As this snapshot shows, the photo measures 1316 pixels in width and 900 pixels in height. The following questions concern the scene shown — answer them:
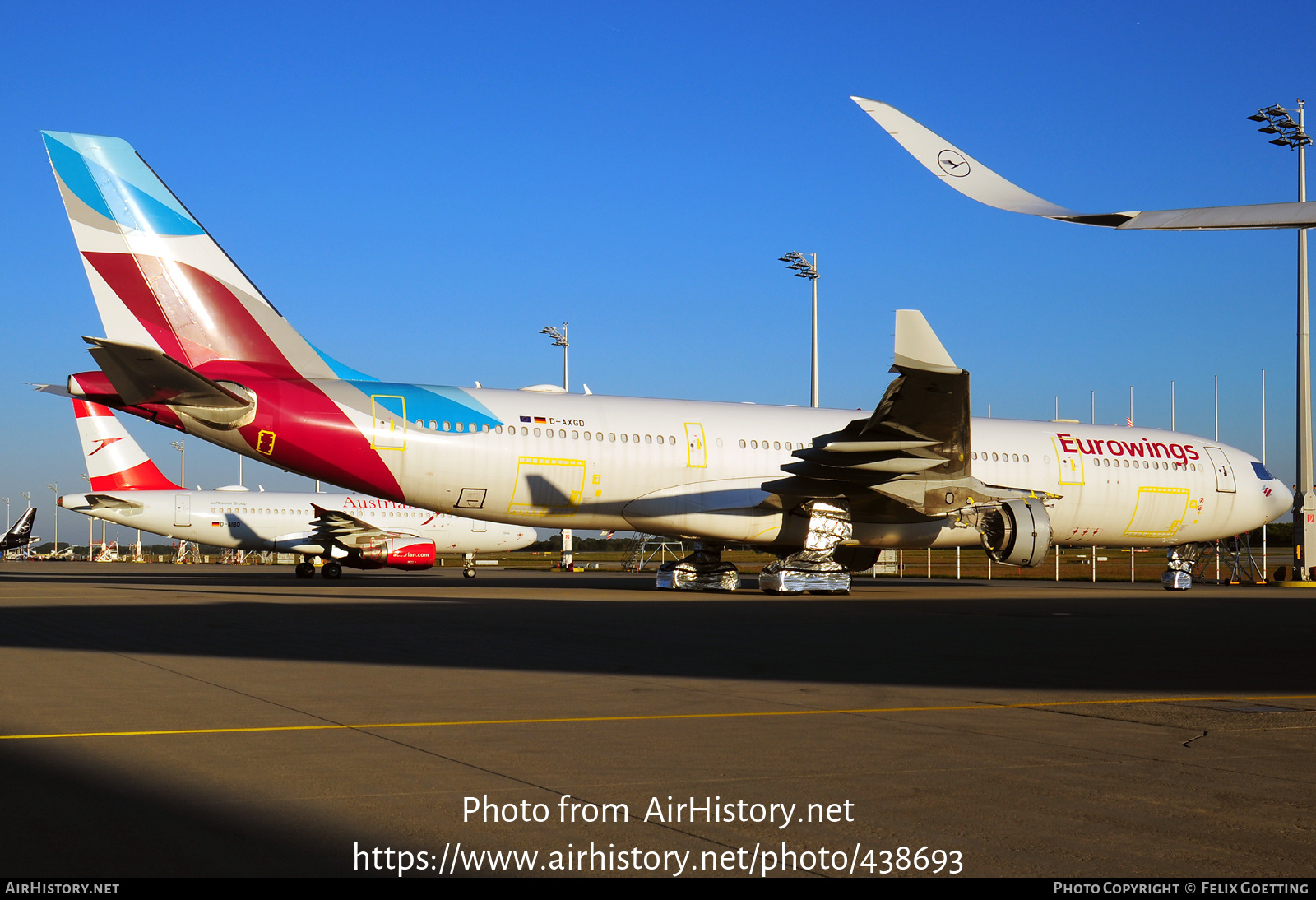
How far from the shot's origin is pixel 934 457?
21.1m

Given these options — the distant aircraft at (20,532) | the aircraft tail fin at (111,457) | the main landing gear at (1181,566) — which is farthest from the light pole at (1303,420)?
the distant aircraft at (20,532)

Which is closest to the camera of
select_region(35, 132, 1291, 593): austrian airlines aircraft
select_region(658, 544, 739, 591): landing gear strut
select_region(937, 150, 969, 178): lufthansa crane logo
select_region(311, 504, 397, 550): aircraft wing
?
select_region(937, 150, 969, 178): lufthansa crane logo

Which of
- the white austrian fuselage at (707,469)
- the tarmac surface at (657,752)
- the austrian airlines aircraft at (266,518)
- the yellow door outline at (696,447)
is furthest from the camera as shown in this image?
the austrian airlines aircraft at (266,518)

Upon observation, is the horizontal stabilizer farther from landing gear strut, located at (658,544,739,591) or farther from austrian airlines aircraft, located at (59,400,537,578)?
austrian airlines aircraft, located at (59,400,537,578)

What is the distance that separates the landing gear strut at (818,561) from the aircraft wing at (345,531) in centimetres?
2368

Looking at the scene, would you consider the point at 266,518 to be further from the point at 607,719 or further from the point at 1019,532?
the point at 607,719

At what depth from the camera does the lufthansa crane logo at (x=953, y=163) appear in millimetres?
4039

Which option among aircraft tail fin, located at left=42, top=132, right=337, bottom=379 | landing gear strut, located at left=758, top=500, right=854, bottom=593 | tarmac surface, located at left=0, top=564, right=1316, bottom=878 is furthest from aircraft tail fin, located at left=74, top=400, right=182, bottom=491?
tarmac surface, located at left=0, top=564, right=1316, bottom=878

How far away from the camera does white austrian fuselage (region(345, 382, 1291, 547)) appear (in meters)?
21.0

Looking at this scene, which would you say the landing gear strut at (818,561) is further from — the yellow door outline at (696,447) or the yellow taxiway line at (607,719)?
the yellow taxiway line at (607,719)

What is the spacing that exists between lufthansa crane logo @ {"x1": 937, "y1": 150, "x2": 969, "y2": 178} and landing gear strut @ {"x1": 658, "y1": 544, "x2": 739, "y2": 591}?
67.2ft

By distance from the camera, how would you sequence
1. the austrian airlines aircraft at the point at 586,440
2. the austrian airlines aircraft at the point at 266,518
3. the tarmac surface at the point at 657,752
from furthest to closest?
the austrian airlines aircraft at the point at 266,518 → the austrian airlines aircraft at the point at 586,440 → the tarmac surface at the point at 657,752

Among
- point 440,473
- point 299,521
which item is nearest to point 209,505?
point 299,521
